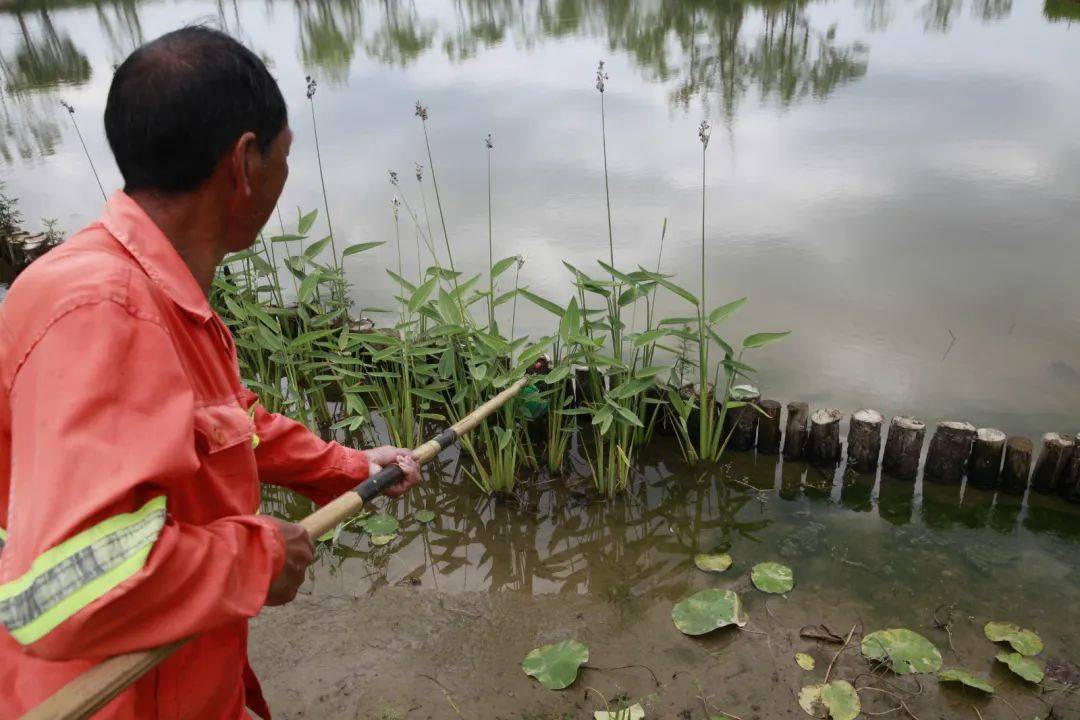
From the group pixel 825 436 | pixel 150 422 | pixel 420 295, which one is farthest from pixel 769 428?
pixel 150 422

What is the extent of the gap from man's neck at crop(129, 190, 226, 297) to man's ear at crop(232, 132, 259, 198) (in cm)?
6

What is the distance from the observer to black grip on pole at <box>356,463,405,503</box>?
1617 mm

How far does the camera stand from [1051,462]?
314 cm

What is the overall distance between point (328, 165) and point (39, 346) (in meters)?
7.81

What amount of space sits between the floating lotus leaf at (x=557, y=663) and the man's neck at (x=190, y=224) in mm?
1777

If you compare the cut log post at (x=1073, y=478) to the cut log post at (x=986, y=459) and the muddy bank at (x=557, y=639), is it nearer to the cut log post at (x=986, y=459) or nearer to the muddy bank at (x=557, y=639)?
the cut log post at (x=986, y=459)

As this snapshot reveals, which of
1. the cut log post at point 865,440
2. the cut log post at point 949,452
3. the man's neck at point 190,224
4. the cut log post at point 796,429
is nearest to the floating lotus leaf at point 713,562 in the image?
the cut log post at point 796,429

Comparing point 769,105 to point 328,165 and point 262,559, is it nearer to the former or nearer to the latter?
point 328,165

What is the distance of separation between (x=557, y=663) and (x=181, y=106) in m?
2.06

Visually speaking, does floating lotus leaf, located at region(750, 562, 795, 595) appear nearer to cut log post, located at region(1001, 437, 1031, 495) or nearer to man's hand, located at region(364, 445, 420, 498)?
cut log post, located at region(1001, 437, 1031, 495)

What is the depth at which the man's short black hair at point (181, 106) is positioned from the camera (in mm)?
1074

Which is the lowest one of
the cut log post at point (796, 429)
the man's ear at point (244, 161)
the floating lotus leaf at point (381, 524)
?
the floating lotus leaf at point (381, 524)

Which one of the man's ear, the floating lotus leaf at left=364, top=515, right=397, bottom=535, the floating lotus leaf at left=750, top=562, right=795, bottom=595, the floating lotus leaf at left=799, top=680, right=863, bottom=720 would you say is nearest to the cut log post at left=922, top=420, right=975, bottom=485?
the floating lotus leaf at left=750, top=562, right=795, bottom=595

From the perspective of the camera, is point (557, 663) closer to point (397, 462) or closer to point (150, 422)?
point (397, 462)
